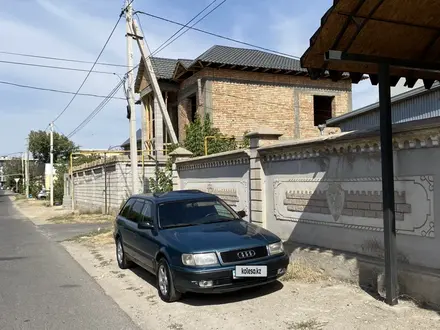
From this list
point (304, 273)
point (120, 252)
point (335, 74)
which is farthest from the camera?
point (120, 252)

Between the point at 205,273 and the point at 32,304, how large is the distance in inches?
108

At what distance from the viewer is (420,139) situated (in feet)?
18.9

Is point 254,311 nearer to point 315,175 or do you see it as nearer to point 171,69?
point 315,175

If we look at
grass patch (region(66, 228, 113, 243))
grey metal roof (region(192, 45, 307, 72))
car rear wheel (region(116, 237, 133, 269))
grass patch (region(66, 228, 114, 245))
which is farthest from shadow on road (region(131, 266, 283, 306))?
grey metal roof (region(192, 45, 307, 72))

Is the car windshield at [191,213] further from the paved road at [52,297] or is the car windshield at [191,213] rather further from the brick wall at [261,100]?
the brick wall at [261,100]

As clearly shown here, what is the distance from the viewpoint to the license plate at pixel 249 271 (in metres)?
6.04

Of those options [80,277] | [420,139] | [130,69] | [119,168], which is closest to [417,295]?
[420,139]

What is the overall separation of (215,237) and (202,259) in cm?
53

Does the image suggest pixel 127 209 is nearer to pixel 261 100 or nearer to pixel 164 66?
pixel 261 100

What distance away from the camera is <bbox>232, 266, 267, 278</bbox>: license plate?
604 cm

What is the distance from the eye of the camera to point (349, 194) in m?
7.04

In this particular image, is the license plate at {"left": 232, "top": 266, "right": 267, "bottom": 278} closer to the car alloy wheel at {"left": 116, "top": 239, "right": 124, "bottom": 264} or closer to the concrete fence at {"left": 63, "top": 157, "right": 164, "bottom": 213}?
the car alloy wheel at {"left": 116, "top": 239, "right": 124, "bottom": 264}

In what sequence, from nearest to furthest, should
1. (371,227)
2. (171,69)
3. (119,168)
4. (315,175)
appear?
(371,227) < (315,175) < (119,168) < (171,69)

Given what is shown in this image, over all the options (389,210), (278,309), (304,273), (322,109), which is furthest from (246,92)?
(278,309)
